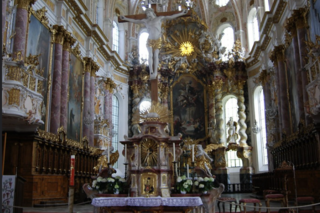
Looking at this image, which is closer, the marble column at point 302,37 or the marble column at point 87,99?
the marble column at point 302,37

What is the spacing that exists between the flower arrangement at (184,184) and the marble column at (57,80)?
751 centimetres

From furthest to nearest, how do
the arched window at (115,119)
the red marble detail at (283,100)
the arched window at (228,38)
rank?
the arched window at (228,38), the arched window at (115,119), the red marble detail at (283,100)

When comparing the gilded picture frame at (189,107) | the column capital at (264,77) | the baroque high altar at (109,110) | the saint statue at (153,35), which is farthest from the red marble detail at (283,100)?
the saint statue at (153,35)

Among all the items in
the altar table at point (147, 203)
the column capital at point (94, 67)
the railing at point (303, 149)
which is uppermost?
the column capital at point (94, 67)

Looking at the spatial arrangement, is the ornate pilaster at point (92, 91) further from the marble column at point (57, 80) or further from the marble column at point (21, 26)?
the marble column at point (21, 26)

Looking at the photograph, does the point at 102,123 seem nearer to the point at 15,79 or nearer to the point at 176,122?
the point at 176,122

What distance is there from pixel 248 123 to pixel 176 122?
550cm

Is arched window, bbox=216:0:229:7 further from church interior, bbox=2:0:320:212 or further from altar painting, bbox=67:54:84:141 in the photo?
altar painting, bbox=67:54:84:141

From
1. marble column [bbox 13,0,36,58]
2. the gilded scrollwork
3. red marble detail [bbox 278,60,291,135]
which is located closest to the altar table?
the gilded scrollwork

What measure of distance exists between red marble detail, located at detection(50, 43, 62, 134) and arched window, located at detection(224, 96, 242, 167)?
14.6 m

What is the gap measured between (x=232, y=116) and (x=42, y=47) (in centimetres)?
1636

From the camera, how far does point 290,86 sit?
1742 centimetres

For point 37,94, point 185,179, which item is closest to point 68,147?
point 37,94

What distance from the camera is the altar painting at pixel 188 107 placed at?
26328mm
